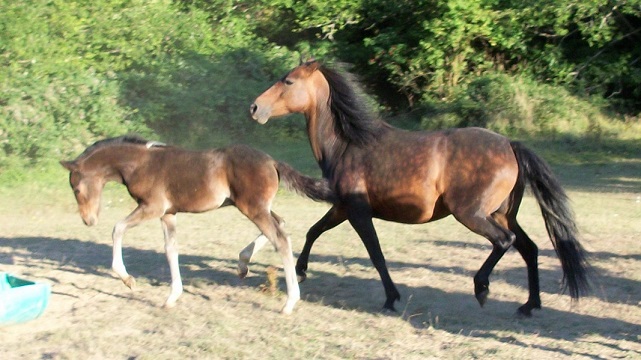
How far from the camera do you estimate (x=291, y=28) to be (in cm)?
2366

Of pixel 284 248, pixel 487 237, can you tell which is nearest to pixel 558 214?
pixel 487 237

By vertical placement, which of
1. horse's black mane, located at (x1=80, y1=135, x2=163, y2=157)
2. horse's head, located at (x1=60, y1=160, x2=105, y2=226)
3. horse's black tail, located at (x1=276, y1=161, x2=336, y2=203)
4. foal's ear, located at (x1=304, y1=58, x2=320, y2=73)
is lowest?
horse's head, located at (x1=60, y1=160, x2=105, y2=226)

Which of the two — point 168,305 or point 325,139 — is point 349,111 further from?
point 168,305

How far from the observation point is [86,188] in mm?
7508

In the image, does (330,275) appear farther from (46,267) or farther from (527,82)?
(527,82)

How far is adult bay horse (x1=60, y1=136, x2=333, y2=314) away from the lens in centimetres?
708

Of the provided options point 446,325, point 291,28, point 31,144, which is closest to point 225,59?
point 291,28

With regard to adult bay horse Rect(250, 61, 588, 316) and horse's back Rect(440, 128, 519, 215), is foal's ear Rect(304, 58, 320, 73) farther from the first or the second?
horse's back Rect(440, 128, 519, 215)

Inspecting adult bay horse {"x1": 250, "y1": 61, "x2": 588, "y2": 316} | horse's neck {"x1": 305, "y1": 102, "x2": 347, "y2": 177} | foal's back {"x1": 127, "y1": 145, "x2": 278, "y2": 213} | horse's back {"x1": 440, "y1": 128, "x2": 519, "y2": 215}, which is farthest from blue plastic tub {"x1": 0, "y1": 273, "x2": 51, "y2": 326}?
horse's back {"x1": 440, "y1": 128, "x2": 519, "y2": 215}

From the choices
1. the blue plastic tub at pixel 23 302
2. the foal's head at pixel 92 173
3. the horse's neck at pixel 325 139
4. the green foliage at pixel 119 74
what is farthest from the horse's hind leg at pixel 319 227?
the green foliage at pixel 119 74

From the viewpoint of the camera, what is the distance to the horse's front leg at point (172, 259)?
23.7 ft

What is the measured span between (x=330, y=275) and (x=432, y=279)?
0.97 metres

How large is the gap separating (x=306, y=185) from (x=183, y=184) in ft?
3.37

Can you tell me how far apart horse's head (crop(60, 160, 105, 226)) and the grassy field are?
728mm
